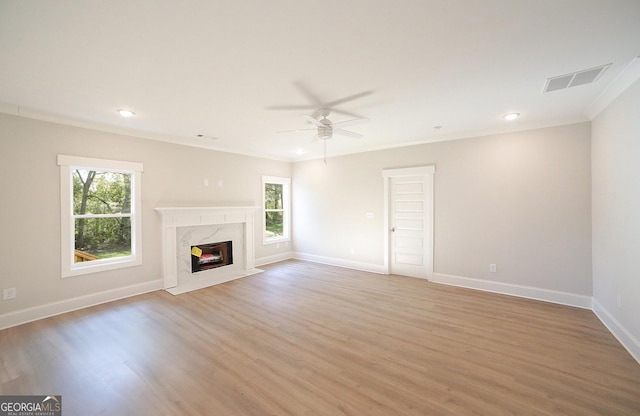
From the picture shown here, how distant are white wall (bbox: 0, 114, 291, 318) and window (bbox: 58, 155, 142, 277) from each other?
0.09 meters

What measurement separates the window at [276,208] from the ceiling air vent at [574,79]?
17.3 feet

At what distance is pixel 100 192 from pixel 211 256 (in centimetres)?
218

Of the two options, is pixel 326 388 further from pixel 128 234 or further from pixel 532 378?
pixel 128 234

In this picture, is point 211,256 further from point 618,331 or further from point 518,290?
point 618,331

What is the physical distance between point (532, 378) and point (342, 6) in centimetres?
323

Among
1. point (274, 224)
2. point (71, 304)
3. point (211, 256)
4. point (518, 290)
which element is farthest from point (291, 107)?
point (518, 290)

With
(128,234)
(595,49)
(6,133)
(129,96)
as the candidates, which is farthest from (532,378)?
(6,133)

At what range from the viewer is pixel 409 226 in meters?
5.10

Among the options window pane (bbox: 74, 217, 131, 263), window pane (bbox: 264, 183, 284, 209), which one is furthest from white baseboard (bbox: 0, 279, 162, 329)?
window pane (bbox: 264, 183, 284, 209)

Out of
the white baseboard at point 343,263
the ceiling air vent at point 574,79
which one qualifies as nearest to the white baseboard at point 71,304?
the white baseboard at point 343,263

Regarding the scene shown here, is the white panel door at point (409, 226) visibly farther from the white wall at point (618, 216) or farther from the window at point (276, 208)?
the window at point (276, 208)

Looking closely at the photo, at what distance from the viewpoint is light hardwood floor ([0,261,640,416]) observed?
74.4 inches

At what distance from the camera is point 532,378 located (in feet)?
6.99

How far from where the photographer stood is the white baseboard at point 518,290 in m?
3.58
